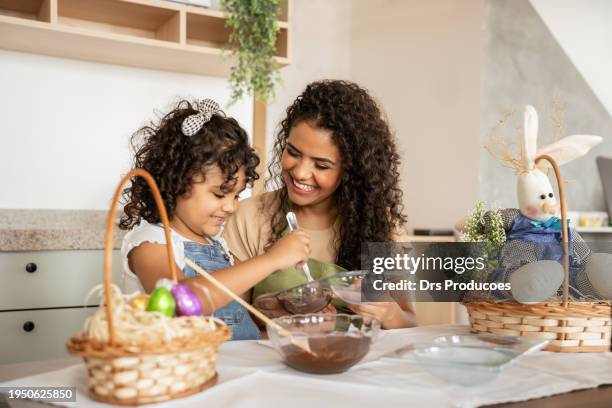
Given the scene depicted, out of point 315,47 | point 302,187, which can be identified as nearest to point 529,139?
point 302,187

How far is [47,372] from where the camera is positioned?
3.10 ft

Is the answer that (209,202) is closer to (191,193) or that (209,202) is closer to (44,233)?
(191,193)

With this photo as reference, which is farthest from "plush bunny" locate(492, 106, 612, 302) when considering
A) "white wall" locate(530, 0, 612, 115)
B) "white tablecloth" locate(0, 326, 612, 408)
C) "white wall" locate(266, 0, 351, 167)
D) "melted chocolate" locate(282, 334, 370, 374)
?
"white wall" locate(530, 0, 612, 115)

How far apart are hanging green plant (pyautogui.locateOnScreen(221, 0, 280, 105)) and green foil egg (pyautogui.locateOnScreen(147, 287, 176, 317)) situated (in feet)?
6.34

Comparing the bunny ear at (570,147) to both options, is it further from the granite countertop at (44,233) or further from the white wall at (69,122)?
the white wall at (69,122)

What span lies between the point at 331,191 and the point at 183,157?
0.46m

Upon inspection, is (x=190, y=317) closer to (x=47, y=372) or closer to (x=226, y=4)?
(x=47, y=372)

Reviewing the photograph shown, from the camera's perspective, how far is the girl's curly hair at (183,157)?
1345 millimetres

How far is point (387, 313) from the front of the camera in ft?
4.55

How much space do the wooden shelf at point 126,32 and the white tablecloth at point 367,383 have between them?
171 cm

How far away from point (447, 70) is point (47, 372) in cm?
325

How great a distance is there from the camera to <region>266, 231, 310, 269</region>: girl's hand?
112 centimetres

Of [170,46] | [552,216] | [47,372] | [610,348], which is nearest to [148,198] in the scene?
[47,372]

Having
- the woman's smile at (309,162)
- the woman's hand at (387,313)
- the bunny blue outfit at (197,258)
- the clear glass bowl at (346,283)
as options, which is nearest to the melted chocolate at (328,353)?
the clear glass bowl at (346,283)
